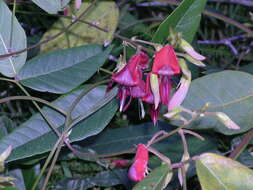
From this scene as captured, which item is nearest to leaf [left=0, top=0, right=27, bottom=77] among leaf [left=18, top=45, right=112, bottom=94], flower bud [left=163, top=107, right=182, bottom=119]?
leaf [left=18, top=45, right=112, bottom=94]

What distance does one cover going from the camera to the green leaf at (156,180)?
645mm

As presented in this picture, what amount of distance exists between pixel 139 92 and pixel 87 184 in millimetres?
383

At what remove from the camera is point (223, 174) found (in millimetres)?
642

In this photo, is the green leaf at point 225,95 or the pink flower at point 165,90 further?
the green leaf at point 225,95

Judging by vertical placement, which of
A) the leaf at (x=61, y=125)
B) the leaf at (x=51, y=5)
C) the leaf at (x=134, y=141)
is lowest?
the leaf at (x=134, y=141)

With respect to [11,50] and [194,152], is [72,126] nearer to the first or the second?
[11,50]

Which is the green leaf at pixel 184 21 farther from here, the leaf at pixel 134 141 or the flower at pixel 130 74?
the leaf at pixel 134 141

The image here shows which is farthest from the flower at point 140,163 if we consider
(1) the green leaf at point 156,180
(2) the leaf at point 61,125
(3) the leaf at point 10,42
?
(3) the leaf at point 10,42

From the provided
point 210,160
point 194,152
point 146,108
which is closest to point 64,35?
point 146,108

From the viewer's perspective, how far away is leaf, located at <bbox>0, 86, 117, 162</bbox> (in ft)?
2.72

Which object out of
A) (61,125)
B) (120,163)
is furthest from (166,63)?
(120,163)

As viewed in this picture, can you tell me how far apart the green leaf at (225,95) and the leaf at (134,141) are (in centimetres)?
18

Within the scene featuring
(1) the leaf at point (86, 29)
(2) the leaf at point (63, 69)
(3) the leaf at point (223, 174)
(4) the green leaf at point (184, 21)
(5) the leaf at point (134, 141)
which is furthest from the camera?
(1) the leaf at point (86, 29)

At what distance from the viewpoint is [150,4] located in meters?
1.36
